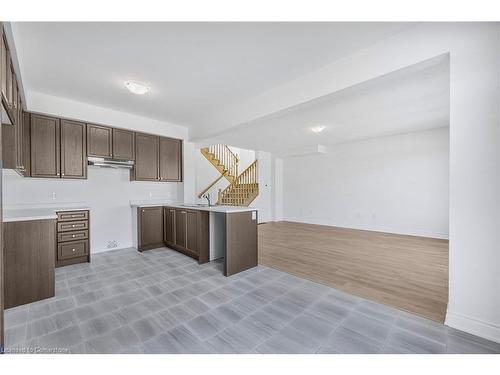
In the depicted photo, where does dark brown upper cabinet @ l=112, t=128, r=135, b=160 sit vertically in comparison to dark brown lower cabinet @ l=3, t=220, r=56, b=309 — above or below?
above

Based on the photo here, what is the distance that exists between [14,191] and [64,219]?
848mm

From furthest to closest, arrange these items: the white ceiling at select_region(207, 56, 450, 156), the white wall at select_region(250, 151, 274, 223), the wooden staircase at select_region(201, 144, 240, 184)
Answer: the wooden staircase at select_region(201, 144, 240, 184), the white wall at select_region(250, 151, 274, 223), the white ceiling at select_region(207, 56, 450, 156)

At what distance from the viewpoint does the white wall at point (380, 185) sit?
209 inches

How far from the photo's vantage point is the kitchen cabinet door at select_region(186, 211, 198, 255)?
3660 mm

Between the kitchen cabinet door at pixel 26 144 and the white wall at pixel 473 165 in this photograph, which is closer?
the white wall at pixel 473 165

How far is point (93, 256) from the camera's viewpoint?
3.93 meters

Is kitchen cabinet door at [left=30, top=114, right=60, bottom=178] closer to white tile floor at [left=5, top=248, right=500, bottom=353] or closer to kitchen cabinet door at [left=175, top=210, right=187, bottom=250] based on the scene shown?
white tile floor at [left=5, top=248, right=500, bottom=353]

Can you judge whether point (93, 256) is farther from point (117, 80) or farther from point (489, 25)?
point (489, 25)

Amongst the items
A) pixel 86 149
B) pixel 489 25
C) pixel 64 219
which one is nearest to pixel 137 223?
pixel 64 219

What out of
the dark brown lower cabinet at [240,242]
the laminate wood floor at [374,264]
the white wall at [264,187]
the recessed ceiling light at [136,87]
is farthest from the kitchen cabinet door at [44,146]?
the white wall at [264,187]

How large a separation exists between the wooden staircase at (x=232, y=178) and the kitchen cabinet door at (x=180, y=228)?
3739mm

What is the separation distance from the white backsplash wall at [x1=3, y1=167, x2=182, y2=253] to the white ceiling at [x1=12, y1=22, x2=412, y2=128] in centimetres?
143

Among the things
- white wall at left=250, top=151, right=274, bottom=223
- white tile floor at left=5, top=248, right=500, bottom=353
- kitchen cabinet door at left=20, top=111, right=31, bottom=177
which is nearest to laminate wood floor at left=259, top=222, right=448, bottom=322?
white tile floor at left=5, top=248, right=500, bottom=353

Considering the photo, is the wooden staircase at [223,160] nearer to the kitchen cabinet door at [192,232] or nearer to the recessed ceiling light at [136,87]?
the kitchen cabinet door at [192,232]
